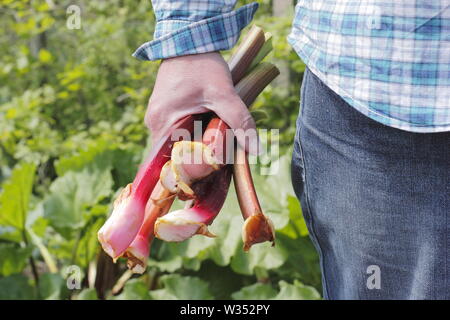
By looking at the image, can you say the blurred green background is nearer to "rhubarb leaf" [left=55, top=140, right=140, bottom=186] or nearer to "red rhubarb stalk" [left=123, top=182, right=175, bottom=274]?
"rhubarb leaf" [left=55, top=140, right=140, bottom=186]

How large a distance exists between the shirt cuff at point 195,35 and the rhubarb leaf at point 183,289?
1.45m

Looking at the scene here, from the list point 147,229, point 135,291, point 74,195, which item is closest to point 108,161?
point 74,195

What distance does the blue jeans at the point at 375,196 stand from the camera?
0.95 metres

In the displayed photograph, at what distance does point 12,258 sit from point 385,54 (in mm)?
2249

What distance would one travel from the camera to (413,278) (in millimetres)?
1040

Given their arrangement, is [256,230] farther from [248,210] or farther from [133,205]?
[133,205]

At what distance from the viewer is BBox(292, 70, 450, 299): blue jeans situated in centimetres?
95

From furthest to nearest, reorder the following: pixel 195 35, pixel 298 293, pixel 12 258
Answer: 1. pixel 12 258
2. pixel 298 293
3. pixel 195 35

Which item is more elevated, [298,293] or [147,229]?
→ [147,229]

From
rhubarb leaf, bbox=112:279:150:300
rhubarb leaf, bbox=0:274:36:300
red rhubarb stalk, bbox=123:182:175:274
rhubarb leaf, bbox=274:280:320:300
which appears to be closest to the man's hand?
red rhubarb stalk, bbox=123:182:175:274

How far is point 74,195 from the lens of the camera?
9.22 ft
